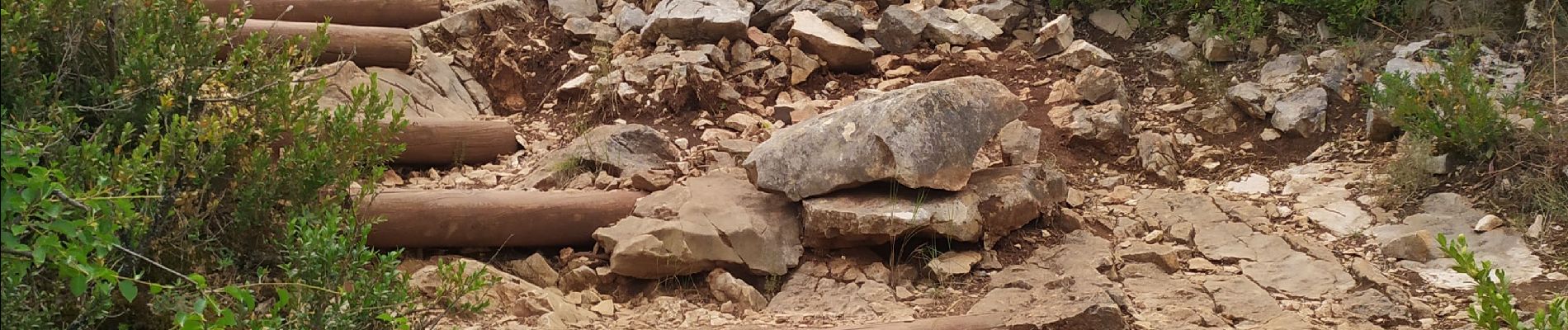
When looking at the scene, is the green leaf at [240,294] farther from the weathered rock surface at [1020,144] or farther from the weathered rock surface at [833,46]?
the weathered rock surface at [833,46]

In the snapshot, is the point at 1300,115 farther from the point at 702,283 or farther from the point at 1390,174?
the point at 702,283

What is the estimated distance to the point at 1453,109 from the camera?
206 inches

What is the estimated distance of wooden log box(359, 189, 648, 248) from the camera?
15.2 ft

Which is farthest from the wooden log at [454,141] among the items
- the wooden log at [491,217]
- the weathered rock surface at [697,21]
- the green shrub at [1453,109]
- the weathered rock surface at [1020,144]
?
the green shrub at [1453,109]

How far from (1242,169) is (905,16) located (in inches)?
79.2

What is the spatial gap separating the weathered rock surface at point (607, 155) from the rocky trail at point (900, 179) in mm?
13

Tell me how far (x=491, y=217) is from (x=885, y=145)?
148 cm

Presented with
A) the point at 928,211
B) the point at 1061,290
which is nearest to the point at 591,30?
the point at 928,211

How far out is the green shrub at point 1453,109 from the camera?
5184 millimetres

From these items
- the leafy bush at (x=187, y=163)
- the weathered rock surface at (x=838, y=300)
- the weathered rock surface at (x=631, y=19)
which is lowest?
the weathered rock surface at (x=838, y=300)

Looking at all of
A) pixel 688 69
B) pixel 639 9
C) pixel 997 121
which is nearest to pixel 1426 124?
pixel 997 121

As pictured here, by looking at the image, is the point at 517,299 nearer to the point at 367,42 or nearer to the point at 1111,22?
the point at 367,42

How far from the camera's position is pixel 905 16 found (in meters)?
6.97

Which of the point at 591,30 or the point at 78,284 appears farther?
the point at 591,30
